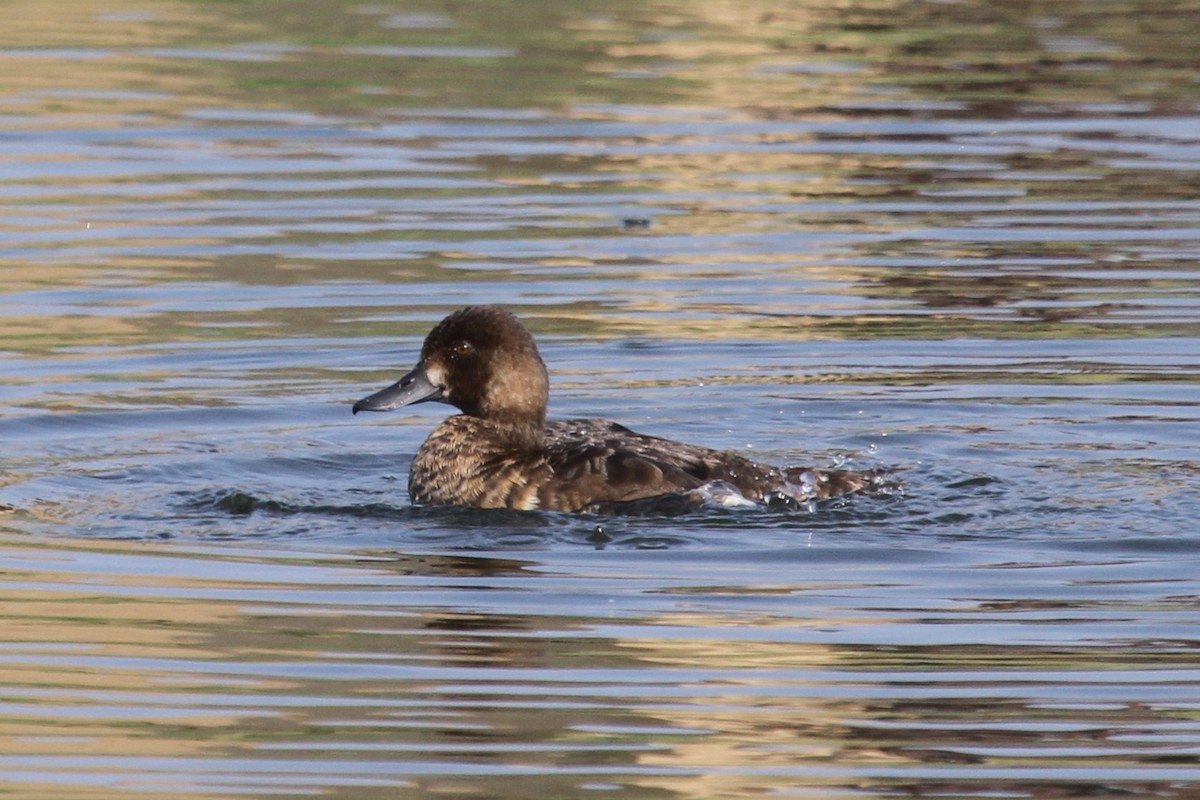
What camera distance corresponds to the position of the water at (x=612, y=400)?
622 centimetres

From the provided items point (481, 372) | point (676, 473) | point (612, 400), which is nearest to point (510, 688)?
point (676, 473)

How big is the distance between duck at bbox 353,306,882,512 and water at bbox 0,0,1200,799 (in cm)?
16

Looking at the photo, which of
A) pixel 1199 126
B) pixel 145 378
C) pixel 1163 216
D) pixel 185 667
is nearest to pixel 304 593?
pixel 185 667

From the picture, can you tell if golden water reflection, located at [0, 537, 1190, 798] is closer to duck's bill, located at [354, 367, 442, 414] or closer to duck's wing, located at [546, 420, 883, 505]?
duck's wing, located at [546, 420, 883, 505]

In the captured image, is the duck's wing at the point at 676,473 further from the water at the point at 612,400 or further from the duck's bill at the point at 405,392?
the duck's bill at the point at 405,392

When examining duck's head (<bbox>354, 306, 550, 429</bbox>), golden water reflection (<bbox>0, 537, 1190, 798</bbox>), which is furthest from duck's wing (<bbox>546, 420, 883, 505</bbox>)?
golden water reflection (<bbox>0, 537, 1190, 798</bbox>)

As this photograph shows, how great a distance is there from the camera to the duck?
8844 millimetres

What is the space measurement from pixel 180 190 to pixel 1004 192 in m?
5.44

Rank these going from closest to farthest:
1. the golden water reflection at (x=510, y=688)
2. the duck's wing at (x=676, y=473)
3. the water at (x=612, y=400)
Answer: the golden water reflection at (x=510, y=688), the water at (x=612, y=400), the duck's wing at (x=676, y=473)

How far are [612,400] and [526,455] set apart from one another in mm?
1653

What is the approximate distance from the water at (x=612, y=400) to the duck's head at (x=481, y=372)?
43 cm

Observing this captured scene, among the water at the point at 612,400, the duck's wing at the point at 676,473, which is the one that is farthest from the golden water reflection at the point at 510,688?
the duck's wing at the point at 676,473

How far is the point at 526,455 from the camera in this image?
30.5ft

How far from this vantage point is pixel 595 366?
A: 37.8ft
